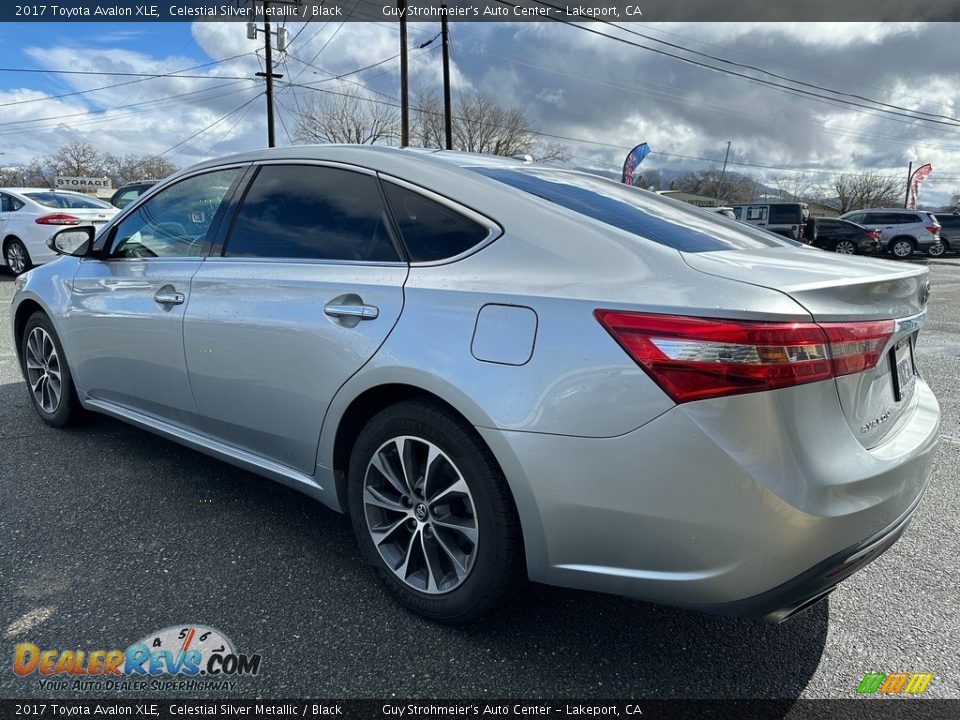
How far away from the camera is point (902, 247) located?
76.4 ft

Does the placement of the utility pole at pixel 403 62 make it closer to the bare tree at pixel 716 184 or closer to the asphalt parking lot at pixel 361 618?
the asphalt parking lot at pixel 361 618

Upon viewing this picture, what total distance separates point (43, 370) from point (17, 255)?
8.83m

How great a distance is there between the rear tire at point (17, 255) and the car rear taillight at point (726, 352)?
12308 millimetres

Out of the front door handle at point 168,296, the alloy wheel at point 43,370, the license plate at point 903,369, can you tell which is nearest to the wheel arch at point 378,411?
the front door handle at point 168,296

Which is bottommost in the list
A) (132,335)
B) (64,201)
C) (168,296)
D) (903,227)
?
(903,227)

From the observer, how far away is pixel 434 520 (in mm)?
2160

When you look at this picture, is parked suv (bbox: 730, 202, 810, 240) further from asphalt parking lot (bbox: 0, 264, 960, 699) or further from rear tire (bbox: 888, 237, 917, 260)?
asphalt parking lot (bbox: 0, 264, 960, 699)

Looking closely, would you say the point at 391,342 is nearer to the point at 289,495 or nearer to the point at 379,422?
the point at 379,422

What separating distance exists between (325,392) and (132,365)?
1.48 metres

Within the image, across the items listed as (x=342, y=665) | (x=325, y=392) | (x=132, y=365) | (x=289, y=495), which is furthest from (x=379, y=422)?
(x=132, y=365)

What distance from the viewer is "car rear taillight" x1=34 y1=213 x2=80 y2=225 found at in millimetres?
10555

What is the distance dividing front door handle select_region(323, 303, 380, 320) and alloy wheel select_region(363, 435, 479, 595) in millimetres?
425
